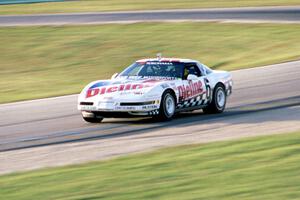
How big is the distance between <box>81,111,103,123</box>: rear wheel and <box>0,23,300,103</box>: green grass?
20.9ft

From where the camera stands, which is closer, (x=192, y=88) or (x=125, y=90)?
(x=125, y=90)

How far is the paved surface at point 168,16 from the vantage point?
37.9m

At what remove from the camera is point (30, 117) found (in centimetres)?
1748

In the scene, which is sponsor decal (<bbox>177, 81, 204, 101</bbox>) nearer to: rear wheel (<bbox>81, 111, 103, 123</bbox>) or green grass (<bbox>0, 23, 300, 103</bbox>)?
rear wheel (<bbox>81, 111, 103, 123</bbox>)

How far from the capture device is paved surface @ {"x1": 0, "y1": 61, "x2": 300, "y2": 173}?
12.8m

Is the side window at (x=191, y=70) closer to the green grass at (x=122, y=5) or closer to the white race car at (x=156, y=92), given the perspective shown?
the white race car at (x=156, y=92)

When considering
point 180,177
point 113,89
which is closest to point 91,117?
point 113,89

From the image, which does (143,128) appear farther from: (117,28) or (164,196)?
(117,28)

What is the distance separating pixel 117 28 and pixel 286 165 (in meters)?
26.2

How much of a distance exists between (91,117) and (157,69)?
1696 mm

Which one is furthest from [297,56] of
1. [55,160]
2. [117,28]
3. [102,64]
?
[55,160]

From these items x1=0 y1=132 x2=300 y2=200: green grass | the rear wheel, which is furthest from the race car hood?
x1=0 y1=132 x2=300 y2=200: green grass

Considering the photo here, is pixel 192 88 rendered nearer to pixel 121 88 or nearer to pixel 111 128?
pixel 121 88

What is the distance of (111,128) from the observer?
51.1 feet
